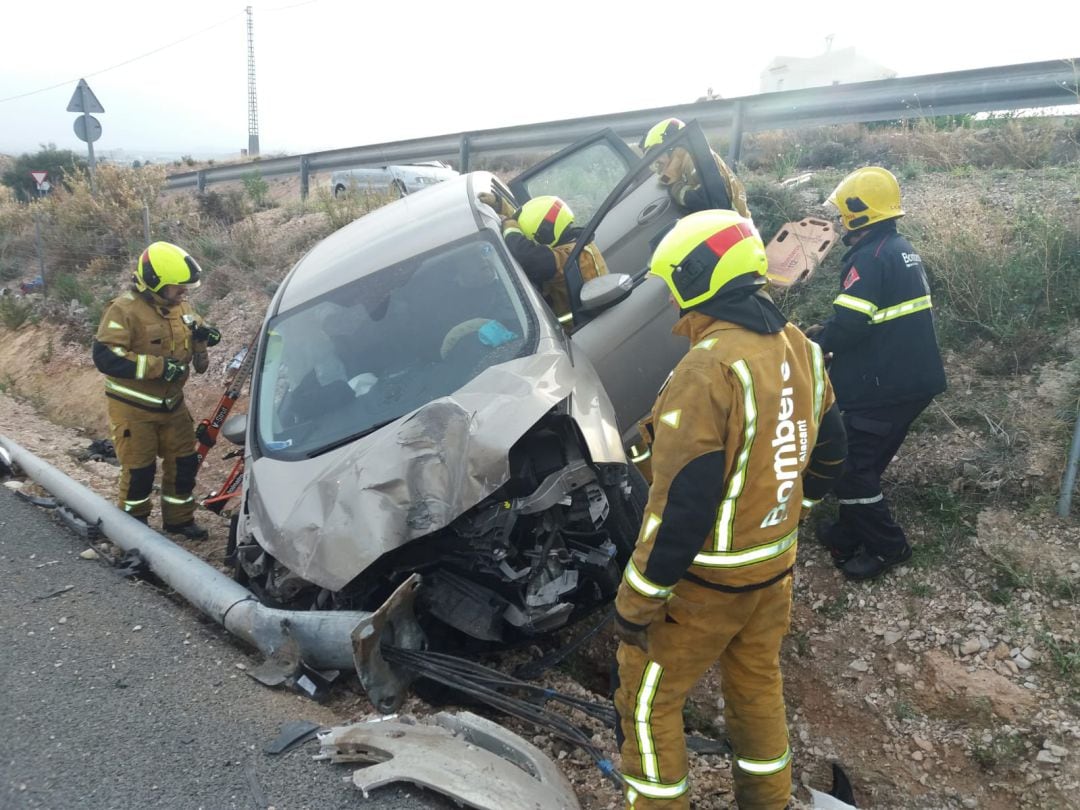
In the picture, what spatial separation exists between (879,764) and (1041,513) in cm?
160

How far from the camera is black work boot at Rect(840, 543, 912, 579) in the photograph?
4.04 metres

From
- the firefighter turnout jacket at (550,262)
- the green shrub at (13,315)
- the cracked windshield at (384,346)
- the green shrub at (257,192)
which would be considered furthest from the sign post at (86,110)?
the firefighter turnout jacket at (550,262)

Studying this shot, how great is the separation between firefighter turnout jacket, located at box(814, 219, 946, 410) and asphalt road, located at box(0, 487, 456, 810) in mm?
2827

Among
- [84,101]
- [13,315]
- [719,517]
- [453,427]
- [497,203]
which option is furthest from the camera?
[13,315]

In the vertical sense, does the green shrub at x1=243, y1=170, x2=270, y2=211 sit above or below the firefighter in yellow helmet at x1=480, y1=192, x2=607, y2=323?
below

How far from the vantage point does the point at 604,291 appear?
3.54 meters

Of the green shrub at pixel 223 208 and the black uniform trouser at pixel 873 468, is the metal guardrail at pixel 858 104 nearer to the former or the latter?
the black uniform trouser at pixel 873 468

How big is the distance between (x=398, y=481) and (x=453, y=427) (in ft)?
0.97

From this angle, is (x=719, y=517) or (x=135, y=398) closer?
(x=719, y=517)

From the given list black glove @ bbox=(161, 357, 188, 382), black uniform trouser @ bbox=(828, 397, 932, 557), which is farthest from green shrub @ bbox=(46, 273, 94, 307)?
black uniform trouser @ bbox=(828, 397, 932, 557)

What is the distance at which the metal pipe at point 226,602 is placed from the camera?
314cm

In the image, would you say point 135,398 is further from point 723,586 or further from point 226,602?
point 723,586

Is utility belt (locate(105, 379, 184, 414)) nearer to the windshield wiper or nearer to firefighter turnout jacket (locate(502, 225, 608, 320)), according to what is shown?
the windshield wiper

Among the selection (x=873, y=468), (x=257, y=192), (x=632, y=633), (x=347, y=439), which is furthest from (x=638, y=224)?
(x=257, y=192)
